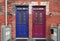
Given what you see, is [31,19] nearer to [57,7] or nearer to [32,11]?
[32,11]

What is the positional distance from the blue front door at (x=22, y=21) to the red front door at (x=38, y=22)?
524 millimetres

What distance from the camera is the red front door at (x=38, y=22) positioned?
15.2 m

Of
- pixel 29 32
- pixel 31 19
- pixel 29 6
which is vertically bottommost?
pixel 29 32

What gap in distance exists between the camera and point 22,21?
50.1 ft

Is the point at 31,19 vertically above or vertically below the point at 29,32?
above

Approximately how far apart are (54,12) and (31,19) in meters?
1.76

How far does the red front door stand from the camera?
597 inches

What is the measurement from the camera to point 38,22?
1530cm

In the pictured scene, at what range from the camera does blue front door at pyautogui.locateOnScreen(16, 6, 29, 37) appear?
1519cm

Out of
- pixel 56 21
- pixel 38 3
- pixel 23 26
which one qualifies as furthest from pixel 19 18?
pixel 56 21

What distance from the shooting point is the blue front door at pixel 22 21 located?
1519 centimetres

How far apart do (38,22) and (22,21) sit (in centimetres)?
121

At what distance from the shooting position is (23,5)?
49.1 ft

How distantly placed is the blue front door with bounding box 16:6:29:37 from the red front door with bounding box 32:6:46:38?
52 centimetres
